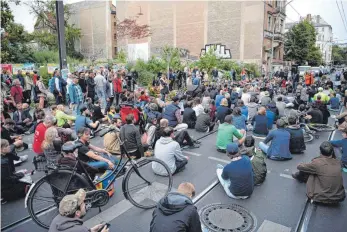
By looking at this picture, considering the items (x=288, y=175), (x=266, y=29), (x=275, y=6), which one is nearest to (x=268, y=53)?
(x=266, y=29)

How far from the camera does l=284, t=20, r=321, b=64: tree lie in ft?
135

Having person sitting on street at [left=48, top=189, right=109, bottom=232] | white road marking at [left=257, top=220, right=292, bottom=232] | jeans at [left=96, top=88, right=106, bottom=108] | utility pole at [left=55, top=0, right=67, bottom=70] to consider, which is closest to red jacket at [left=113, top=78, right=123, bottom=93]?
jeans at [left=96, top=88, right=106, bottom=108]

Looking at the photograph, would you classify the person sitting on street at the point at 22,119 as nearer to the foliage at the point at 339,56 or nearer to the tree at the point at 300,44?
the tree at the point at 300,44

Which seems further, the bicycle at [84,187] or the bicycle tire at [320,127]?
the bicycle tire at [320,127]

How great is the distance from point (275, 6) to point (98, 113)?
109ft

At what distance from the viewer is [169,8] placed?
37.5 metres

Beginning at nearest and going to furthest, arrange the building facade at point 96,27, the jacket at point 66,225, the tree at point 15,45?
the jacket at point 66,225
the tree at point 15,45
the building facade at point 96,27

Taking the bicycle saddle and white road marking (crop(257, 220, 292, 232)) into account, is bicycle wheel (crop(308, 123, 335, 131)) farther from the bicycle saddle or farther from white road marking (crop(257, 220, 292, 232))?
the bicycle saddle

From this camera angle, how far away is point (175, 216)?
2.97 m

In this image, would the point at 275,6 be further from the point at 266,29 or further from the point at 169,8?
the point at 169,8

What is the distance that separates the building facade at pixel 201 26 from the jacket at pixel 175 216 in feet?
102

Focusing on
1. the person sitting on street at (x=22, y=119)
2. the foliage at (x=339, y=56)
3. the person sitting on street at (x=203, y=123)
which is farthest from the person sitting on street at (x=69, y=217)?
the foliage at (x=339, y=56)

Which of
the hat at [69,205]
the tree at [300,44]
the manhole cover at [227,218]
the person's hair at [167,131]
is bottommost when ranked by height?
the manhole cover at [227,218]

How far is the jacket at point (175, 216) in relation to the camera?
9.60 feet
